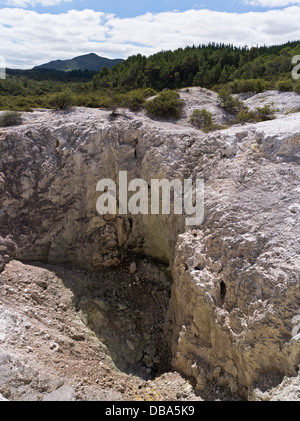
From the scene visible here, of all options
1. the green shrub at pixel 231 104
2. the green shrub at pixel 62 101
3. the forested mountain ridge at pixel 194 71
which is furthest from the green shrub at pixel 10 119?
the forested mountain ridge at pixel 194 71

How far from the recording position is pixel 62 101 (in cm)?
1321

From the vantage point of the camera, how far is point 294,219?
6.65 metres

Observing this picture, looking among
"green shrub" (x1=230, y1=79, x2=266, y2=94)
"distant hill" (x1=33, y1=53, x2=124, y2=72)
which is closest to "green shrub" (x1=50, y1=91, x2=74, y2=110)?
"green shrub" (x1=230, y1=79, x2=266, y2=94)

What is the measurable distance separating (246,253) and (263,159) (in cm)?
311

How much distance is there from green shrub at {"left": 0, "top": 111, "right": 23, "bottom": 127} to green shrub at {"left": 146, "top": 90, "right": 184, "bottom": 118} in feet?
18.7

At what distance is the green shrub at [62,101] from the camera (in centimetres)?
1308

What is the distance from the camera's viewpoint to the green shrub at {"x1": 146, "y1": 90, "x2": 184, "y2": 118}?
13.4 metres

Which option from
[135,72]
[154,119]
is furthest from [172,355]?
[135,72]

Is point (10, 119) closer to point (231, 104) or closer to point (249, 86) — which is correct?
point (231, 104)

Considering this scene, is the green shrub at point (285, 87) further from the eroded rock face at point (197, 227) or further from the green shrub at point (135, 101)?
the green shrub at point (135, 101)

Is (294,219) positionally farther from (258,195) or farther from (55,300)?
(55,300)

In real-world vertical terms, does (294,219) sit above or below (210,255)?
above

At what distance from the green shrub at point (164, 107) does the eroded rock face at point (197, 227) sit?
704 mm
